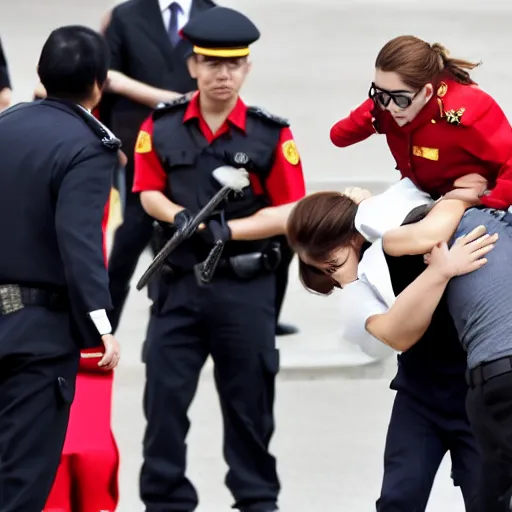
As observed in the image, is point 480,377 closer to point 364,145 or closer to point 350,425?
point 350,425

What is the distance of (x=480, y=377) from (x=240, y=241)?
1.58m

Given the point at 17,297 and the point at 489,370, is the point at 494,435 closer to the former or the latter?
the point at 489,370

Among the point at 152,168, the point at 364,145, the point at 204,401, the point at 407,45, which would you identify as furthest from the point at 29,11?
the point at 407,45

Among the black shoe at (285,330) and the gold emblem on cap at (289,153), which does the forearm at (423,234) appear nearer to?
the gold emblem on cap at (289,153)

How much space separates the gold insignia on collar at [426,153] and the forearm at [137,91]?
2.14 m

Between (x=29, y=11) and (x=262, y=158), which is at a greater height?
(x=262, y=158)

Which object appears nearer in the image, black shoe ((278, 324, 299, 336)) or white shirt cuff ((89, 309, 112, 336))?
white shirt cuff ((89, 309, 112, 336))

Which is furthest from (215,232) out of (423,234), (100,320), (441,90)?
(423,234)

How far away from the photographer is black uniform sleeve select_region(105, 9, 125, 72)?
6547 millimetres

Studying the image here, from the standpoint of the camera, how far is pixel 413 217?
4281mm

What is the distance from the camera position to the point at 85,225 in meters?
4.60

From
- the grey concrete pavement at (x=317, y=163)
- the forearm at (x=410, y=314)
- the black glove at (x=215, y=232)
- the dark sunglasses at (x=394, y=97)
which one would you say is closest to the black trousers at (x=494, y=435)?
the forearm at (x=410, y=314)

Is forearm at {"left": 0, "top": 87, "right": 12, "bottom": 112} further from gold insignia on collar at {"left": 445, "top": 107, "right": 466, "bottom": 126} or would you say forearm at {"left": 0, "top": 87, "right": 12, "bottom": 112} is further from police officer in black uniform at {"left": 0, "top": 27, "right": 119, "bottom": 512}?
gold insignia on collar at {"left": 445, "top": 107, "right": 466, "bottom": 126}

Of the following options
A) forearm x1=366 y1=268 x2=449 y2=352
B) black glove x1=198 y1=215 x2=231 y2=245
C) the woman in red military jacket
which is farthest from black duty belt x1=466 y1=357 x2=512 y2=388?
black glove x1=198 y1=215 x2=231 y2=245
